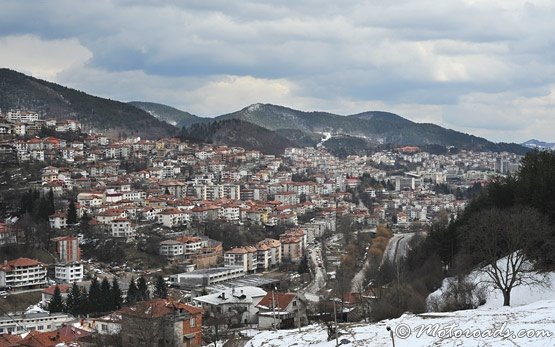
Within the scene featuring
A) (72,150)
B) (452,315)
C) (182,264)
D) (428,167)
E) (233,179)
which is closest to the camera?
(452,315)

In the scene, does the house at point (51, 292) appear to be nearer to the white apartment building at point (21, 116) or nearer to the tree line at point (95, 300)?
the tree line at point (95, 300)

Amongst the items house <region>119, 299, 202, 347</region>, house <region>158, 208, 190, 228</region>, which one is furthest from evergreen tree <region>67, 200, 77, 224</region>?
house <region>119, 299, 202, 347</region>

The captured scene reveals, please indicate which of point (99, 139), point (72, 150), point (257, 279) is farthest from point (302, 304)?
point (99, 139)

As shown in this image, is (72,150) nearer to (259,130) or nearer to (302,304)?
(302,304)

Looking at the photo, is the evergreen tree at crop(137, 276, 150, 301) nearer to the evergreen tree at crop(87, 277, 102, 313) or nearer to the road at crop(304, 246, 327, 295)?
the evergreen tree at crop(87, 277, 102, 313)

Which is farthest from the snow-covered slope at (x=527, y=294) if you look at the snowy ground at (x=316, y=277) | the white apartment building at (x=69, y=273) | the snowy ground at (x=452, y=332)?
the white apartment building at (x=69, y=273)
